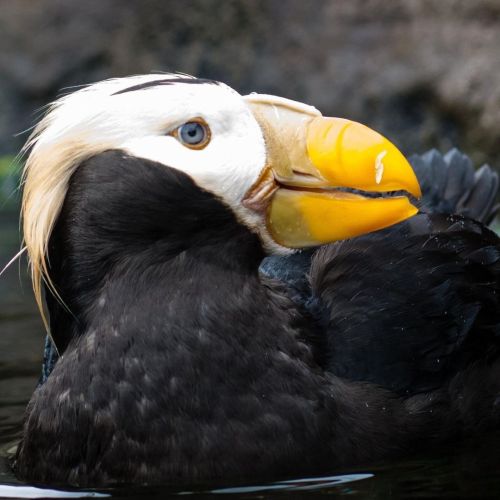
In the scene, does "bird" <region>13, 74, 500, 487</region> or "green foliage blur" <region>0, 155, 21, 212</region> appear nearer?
"bird" <region>13, 74, 500, 487</region>

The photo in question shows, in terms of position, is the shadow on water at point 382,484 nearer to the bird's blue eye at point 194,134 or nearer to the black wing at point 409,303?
the black wing at point 409,303

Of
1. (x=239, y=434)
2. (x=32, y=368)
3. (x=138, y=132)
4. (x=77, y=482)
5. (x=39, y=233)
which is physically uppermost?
(x=138, y=132)

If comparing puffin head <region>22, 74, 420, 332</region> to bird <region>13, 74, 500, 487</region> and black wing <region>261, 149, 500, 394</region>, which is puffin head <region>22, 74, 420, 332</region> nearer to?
bird <region>13, 74, 500, 487</region>

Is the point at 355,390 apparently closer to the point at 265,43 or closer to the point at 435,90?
the point at 435,90

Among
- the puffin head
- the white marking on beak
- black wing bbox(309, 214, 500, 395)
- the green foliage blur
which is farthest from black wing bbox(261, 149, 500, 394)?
the green foliage blur

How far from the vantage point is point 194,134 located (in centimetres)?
404

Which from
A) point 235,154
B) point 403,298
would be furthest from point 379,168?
point 403,298

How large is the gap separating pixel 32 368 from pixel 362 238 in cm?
201

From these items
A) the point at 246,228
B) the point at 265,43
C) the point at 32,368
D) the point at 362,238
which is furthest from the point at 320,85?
the point at 246,228

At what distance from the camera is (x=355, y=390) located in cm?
423

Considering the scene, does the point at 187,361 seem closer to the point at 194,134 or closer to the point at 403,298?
the point at 194,134

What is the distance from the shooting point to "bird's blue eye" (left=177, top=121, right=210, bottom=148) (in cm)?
404

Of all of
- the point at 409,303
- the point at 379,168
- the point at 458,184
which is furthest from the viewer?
the point at 458,184

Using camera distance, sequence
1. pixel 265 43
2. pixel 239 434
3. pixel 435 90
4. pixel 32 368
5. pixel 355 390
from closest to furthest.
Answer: pixel 239 434 → pixel 355 390 → pixel 32 368 → pixel 435 90 → pixel 265 43
